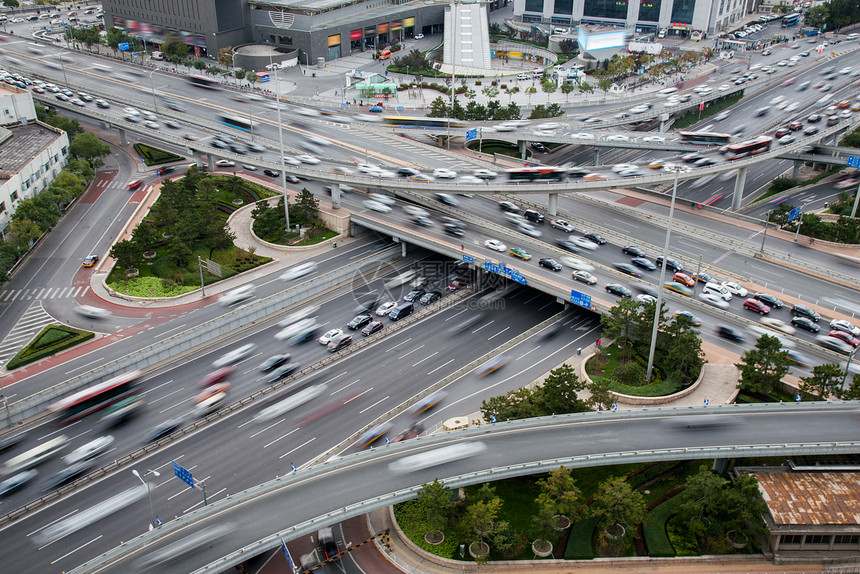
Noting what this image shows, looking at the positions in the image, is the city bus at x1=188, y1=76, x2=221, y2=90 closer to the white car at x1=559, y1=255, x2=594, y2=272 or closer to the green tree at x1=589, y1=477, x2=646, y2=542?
the white car at x1=559, y1=255, x2=594, y2=272

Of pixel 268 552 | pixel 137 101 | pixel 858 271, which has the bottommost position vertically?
pixel 268 552

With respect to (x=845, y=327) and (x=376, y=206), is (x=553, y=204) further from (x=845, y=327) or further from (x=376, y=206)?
(x=845, y=327)

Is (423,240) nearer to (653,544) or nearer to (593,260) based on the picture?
(593,260)

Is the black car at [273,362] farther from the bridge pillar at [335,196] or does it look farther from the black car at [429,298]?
the bridge pillar at [335,196]

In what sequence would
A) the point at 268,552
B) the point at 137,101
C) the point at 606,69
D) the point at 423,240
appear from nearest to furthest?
the point at 268,552, the point at 423,240, the point at 137,101, the point at 606,69

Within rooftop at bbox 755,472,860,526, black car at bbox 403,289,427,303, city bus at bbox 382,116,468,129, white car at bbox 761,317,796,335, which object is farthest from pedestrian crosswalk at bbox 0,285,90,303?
white car at bbox 761,317,796,335

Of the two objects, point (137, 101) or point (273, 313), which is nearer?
point (273, 313)

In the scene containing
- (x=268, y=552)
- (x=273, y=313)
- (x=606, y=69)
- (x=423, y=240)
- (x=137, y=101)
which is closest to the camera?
(x=268, y=552)

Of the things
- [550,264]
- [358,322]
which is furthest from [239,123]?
[550,264]

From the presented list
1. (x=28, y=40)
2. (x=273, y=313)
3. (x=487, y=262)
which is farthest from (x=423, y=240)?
(x=28, y=40)
